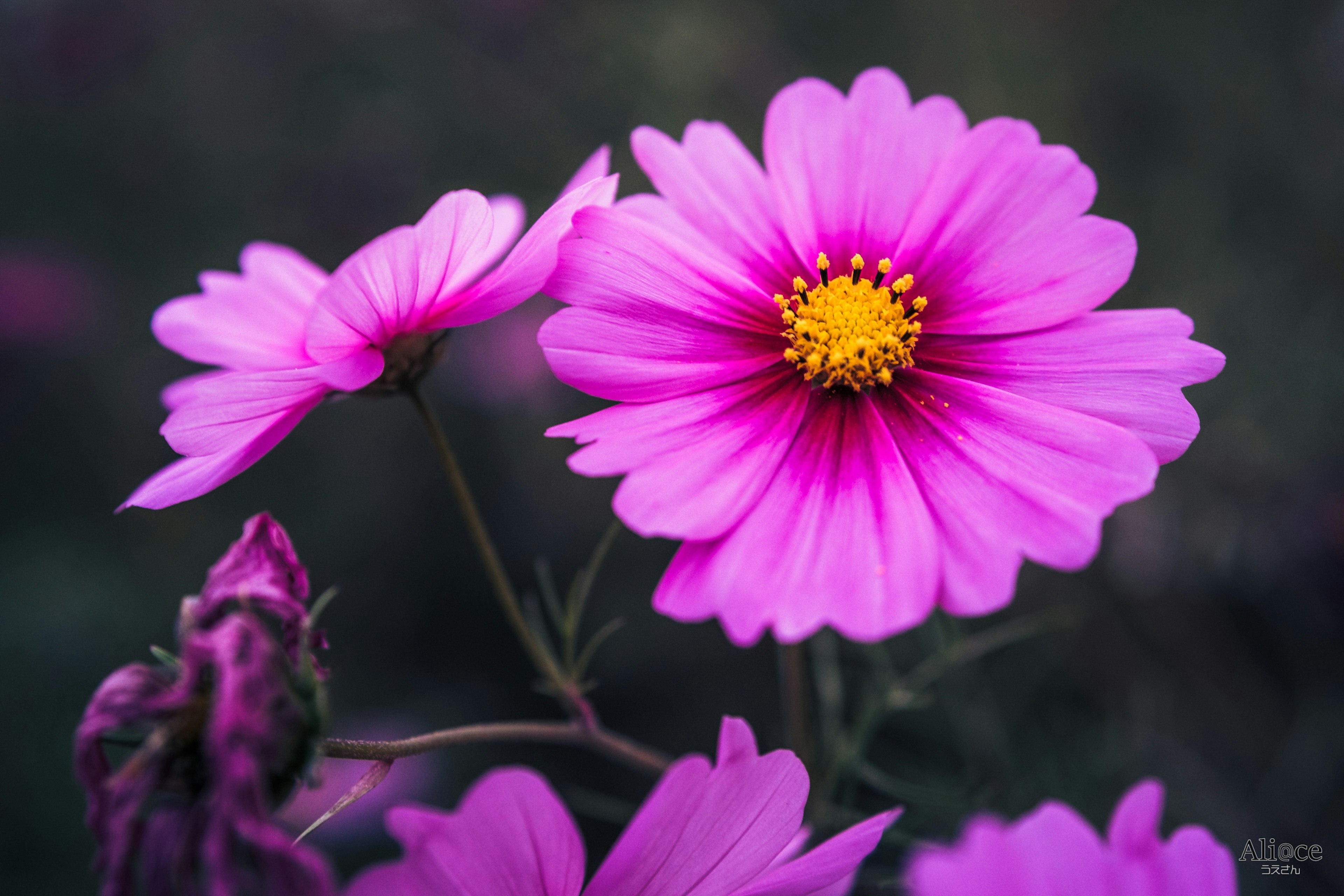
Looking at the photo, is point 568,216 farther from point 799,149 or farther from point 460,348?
point 460,348

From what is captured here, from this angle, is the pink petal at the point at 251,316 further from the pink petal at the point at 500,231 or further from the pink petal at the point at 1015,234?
the pink petal at the point at 1015,234

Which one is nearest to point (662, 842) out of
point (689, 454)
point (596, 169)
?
point (689, 454)

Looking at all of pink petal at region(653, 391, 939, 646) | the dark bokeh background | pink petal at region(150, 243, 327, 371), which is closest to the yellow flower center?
pink petal at region(653, 391, 939, 646)

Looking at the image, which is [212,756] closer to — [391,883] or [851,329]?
[391,883]

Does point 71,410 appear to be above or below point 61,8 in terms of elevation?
below

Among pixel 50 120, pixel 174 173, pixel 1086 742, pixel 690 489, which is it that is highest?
pixel 50 120

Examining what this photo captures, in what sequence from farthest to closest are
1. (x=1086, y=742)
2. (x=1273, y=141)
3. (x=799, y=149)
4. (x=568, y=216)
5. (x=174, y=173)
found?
(x=174, y=173), (x=1273, y=141), (x=1086, y=742), (x=799, y=149), (x=568, y=216)

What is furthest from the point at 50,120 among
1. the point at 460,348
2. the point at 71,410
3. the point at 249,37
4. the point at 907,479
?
the point at 907,479
